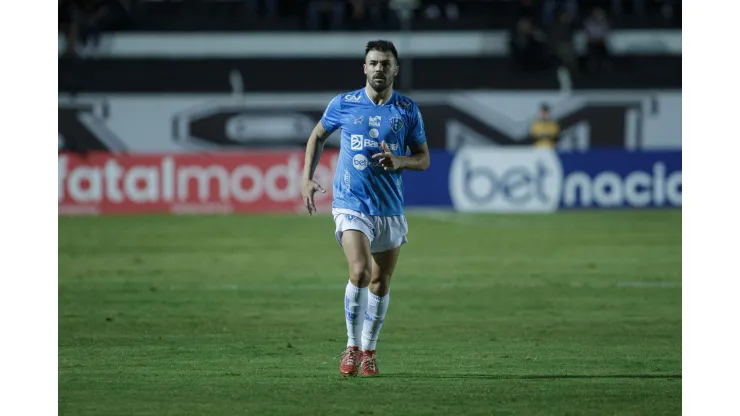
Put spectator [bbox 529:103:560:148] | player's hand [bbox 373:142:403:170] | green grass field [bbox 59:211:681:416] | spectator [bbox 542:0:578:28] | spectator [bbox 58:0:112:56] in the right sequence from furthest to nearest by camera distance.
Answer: spectator [bbox 542:0:578:28], spectator [bbox 58:0:112:56], spectator [bbox 529:103:560:148], player's hand [bbox 373:142:403:170], green grass field [bbox 59:211:681:416]

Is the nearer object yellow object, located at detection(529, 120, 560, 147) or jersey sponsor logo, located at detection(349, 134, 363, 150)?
jersey sponsor logo, located at detection(349, 134, 363, 150)

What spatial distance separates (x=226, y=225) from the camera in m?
23.5

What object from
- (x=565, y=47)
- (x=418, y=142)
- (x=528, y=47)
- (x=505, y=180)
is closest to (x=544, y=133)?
(x=505, y=180)

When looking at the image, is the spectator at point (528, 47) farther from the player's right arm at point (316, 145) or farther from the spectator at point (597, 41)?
the player's right arm at point (316, 145)

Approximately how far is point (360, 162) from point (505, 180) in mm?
17260

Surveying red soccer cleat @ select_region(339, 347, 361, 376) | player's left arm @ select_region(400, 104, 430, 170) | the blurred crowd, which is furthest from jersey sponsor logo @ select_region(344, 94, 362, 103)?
the blurred crowd

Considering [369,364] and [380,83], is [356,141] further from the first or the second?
[369,364]

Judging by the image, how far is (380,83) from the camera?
8.56 m

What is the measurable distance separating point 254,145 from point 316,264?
15968 millimetres

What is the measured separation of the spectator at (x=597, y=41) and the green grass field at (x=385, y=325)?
557 inches

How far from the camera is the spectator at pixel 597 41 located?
117ft

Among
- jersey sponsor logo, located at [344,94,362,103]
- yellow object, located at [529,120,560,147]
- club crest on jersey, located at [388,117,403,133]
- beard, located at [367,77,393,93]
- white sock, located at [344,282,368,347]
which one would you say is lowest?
white sock, located at [344,282,368,347]

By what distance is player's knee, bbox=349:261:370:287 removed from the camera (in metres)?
8.65

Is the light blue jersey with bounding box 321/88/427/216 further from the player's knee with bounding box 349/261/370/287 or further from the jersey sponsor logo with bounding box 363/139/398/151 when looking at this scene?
the player's knee with bounding box 349/261/370/287
